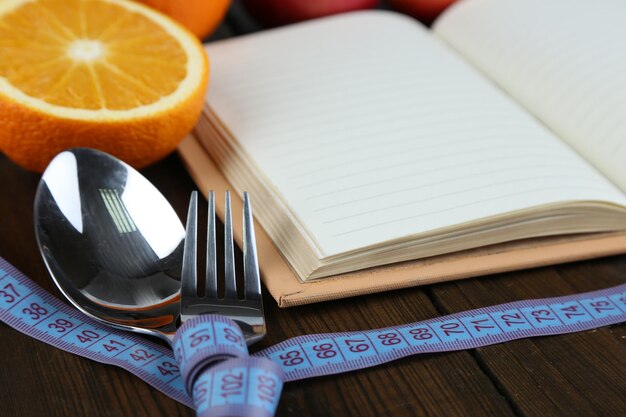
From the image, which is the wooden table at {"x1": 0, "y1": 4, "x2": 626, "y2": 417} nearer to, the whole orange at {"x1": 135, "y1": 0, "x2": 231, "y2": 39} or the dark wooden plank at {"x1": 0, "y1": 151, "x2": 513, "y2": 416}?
the dark wooden plank at {"x1": 0, "y1": 151, "x2": 513, "y2": 416}

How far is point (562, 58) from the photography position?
93cm

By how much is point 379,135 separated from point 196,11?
0.32 m

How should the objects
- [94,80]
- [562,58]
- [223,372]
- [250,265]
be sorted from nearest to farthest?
[223,372] < [250,265] < [94,80] < [562,58]

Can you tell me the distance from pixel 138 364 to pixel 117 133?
0.82ft

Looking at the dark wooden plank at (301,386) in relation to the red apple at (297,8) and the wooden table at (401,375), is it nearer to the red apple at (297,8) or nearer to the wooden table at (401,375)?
the wooden table at (401,375)

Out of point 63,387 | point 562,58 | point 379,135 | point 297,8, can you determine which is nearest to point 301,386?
point 63,387

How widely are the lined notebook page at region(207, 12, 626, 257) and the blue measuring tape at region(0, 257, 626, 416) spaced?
0.09 m

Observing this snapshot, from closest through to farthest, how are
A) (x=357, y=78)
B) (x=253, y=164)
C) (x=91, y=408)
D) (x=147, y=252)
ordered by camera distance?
(x=91, y=408), (x=147, y=252), (x=253, y=164), (x=357, y=78)

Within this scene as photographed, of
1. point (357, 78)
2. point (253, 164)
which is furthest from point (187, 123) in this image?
point (357, 78)

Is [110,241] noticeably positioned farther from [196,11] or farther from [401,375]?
[196,11]

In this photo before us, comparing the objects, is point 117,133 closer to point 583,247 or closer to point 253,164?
point 253,164

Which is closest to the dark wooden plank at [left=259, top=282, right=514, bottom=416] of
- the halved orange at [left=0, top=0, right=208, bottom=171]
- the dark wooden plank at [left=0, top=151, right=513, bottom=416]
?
the dark wooden plank at [left=0, top=151, right=513, bottom=416]

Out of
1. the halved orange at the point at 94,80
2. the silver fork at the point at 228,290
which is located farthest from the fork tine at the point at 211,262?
the halved orange at the point at 94,80

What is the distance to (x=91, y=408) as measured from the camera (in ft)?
1.91
